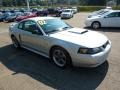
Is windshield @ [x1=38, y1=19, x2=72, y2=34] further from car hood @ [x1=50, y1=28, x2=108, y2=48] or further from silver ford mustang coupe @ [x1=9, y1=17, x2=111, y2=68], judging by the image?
car hood @ [x1=50, y1=28, x2=108, y2=48]

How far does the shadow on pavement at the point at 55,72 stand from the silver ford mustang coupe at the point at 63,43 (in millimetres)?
288

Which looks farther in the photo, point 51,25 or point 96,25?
point 96,25

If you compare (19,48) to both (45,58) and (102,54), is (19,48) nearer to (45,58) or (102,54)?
(45,58)

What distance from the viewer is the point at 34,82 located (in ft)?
14.9

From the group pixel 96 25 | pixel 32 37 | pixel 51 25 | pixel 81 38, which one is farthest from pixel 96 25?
pixel 81 38

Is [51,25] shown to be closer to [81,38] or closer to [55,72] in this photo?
[81,38]

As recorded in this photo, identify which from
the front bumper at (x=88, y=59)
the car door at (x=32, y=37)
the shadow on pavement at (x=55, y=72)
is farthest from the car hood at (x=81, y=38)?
the shadow on pavement at (x=55, y=72)

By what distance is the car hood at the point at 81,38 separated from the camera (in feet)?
15.4

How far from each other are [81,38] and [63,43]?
0.55 meters

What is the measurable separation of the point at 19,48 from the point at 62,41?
128 inches

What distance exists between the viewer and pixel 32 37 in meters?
6.10

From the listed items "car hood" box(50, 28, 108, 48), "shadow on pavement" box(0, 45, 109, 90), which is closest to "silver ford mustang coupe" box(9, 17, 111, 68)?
"car hood" box(50, 28, 108, 48)

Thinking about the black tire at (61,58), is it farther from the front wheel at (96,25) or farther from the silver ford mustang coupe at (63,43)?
the front wheel at (96,25)

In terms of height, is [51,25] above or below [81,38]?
above
